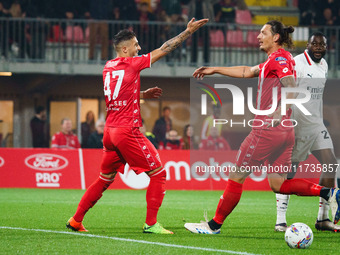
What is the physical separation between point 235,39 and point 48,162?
7248mm

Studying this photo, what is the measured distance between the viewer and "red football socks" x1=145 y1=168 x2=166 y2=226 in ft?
26.1

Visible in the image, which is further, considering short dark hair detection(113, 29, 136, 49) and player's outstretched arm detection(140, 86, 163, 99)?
player's outstretched arm detection(140, 86, 163, 99)

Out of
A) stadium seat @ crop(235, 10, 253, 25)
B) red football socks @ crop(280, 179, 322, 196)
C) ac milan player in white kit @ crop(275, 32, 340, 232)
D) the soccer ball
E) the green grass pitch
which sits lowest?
the green grass pitch

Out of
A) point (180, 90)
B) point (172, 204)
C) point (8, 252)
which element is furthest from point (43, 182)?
point (8, 252)

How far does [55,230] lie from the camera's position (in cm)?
820

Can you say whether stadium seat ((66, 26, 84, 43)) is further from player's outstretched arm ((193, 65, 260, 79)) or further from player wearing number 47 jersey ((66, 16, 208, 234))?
player's outstretched arm ((193, 65, 260, 79))

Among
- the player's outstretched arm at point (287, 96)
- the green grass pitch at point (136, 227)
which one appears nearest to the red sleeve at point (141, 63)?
the player's outstretched arm at point (287, 96)

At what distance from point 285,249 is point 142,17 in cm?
1514

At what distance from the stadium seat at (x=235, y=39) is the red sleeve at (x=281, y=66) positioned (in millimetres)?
13182

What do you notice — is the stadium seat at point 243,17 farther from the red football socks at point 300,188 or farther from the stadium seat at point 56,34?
the red football socks at point 300,188

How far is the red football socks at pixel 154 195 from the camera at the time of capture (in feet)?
26.1

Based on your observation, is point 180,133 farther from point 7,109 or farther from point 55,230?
point 55,230

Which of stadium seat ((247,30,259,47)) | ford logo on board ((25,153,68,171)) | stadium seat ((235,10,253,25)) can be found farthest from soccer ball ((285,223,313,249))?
stadium seat ((235,10,253,25))

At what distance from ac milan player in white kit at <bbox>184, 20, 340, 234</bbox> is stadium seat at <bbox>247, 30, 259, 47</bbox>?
13.2 m
